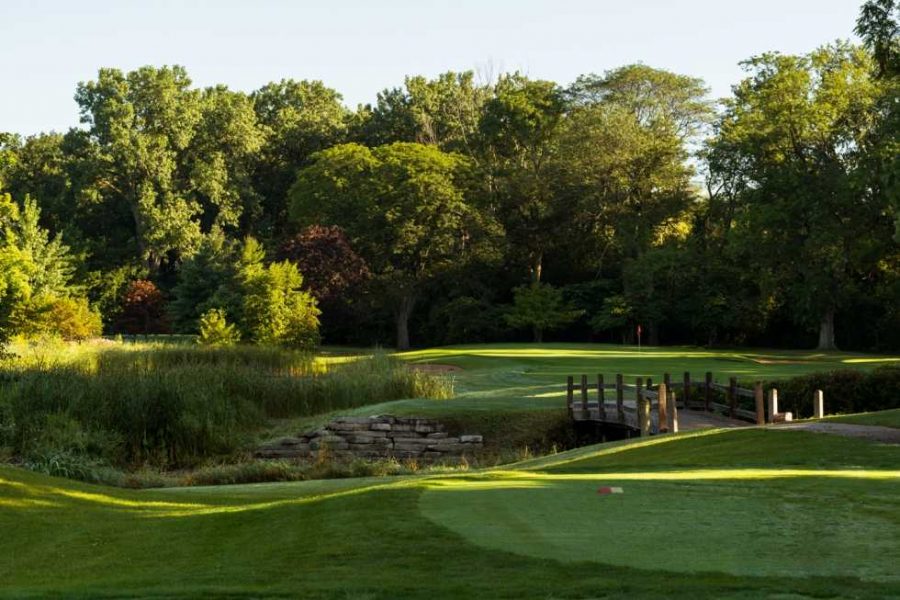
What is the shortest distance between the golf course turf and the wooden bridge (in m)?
8.11

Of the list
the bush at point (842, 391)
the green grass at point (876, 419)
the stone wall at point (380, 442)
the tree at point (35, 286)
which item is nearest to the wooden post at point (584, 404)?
the stone wall at point (380, 442)

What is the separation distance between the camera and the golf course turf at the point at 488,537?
8375mm

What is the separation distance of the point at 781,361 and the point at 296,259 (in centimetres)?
2586

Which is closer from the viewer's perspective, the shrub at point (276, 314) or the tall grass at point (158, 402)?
the tall grass at point (158, 402)

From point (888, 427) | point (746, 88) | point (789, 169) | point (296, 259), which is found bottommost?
point (888, 427)

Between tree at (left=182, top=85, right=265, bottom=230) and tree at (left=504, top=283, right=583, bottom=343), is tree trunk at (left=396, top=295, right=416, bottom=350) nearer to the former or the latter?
tree at (left=504, top=283, right=583, bottom=343)

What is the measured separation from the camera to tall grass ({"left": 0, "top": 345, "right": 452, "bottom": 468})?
25.5 m

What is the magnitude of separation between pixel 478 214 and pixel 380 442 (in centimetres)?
4377

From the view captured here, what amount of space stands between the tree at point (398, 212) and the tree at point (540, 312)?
5508 millimetres

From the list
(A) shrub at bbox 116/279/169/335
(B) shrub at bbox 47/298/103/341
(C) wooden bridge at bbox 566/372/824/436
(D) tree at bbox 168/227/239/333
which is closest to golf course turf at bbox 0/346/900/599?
(C) wooden bridge at bbox 566/372/824/436

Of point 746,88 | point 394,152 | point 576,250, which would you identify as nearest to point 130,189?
point 394,152

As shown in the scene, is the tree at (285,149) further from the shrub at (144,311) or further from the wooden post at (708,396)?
the wooden post at (708,396)

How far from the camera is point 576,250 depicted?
7325 centimetres

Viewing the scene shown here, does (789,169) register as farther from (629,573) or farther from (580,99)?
(629,573)
